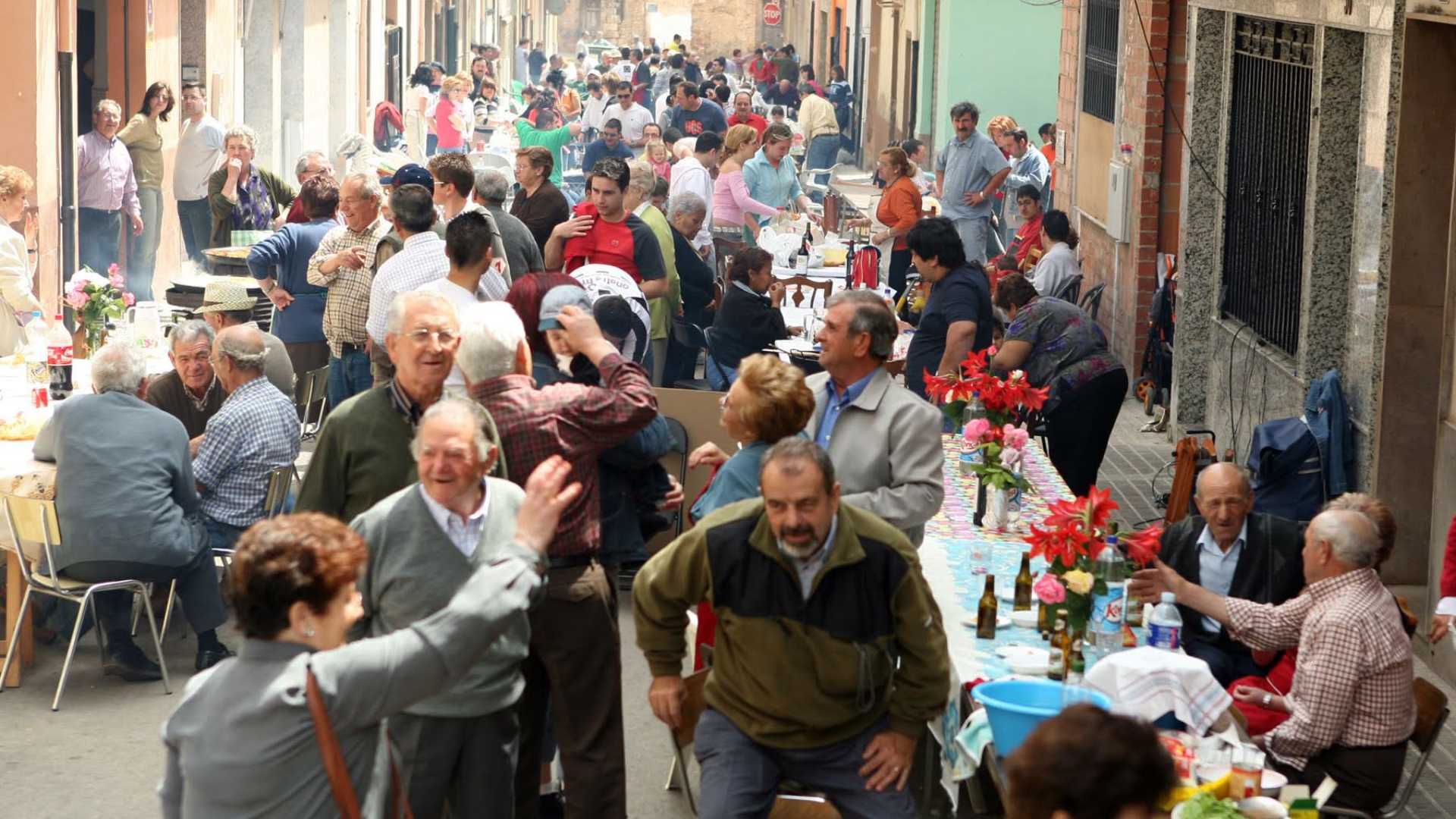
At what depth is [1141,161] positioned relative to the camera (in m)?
14.1

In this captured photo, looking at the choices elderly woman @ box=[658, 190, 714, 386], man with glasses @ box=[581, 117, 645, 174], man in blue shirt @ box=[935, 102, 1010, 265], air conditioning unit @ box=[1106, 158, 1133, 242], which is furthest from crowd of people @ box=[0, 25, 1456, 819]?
man with glasses @ box=[581, 117, 645, 174]

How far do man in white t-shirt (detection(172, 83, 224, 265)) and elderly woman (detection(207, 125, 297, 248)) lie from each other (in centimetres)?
251

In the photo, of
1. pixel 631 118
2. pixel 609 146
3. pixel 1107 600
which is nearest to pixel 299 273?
pixel 1107 600

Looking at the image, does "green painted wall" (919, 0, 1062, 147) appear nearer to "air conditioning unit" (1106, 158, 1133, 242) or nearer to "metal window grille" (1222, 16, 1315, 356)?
"air conditioning unit" (1106, 158, 1133, 242)

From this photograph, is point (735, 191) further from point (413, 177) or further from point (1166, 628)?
point (1166, 628)

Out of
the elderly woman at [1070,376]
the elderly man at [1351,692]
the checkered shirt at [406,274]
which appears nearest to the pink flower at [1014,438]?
the elderly man at [1351,692]

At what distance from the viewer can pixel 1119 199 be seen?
1454 cm

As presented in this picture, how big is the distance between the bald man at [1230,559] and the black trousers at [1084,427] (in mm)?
2795

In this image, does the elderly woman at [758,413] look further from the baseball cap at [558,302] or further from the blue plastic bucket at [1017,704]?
the blue plastic bucket at [1017,704]

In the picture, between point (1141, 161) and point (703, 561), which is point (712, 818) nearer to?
point (703, 561)

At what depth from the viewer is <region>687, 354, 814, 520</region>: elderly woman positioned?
5.60m

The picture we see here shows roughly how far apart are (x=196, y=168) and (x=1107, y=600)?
1263cm

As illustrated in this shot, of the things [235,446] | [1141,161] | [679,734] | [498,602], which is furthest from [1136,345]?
[498,602]

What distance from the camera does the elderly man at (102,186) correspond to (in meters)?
15.3
